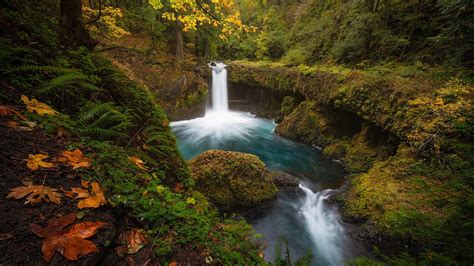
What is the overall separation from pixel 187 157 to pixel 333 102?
7631 mm

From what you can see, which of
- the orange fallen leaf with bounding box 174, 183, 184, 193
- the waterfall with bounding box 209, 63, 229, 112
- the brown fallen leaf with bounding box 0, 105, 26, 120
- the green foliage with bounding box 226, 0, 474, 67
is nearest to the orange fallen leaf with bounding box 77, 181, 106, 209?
the brown fallen leaf with bounding box 0, 105, 26, 120

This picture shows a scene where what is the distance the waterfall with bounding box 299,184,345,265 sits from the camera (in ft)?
19.8

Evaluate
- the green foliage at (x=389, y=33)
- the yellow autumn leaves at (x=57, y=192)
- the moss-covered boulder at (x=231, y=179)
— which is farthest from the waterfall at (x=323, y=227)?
the yellow autumn leaves at (x=57, y=192)

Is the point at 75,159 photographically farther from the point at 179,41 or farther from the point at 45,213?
the point at 179,41

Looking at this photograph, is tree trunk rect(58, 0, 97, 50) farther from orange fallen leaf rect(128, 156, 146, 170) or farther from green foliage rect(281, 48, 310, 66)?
green foliage rect(281, 48, 310, 66)

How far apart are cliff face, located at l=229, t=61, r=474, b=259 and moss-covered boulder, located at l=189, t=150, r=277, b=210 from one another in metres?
2.73

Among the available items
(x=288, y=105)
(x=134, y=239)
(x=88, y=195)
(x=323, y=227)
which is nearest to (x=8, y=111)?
(x=88, y=195)

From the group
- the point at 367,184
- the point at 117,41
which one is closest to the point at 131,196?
the point at 367,184

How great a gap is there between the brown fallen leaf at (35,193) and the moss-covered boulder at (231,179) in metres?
4.97

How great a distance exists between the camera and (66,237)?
4.27ft

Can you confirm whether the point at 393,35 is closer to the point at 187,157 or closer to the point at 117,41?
the point at 187,157

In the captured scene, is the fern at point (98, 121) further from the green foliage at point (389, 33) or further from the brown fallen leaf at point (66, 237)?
the green foliage at point (389, 33)

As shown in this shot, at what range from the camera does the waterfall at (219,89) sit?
1844cm

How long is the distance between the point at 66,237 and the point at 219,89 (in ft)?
58.8
